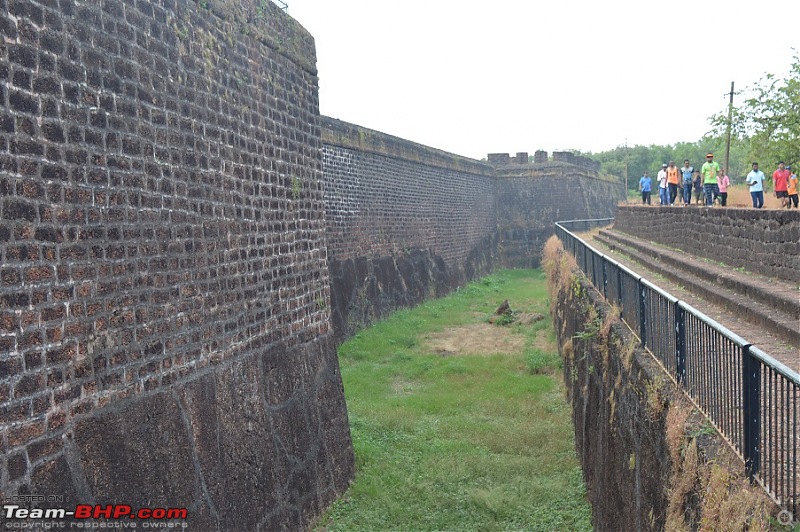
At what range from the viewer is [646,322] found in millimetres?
6461

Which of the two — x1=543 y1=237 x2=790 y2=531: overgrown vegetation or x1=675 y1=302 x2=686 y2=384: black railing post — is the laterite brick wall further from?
x1=543 y1=237 x2=790 y2=531: overgrown vegetation

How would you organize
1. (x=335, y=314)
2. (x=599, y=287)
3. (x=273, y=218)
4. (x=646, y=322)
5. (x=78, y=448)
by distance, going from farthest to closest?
(x=335, y=314), (x=599, y=287), (x=273, y=218), (x=646, y=322), (x=78, y=448)

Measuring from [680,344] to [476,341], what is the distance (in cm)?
1174

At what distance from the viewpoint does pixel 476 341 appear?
55.4 ft

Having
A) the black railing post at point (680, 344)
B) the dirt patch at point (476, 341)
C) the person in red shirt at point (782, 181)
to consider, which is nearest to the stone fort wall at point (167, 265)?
the black railing post at point (680, 344)

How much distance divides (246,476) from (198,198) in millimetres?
2341

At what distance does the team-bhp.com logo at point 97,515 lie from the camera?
12.7 ft

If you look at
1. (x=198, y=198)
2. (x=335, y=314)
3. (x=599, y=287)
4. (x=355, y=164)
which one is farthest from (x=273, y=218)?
(x=355, y=164)

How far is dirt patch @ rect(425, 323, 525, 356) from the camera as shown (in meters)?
15.7

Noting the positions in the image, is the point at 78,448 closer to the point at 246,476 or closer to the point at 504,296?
the point at 246,476

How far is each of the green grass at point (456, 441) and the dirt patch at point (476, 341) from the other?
1.12 ft

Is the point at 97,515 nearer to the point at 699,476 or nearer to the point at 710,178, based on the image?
the point at 699,476

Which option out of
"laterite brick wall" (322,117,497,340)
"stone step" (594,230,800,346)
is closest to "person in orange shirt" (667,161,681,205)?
"stone step" (594,230,800,346)

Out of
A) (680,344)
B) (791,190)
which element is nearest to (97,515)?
(680,344)
